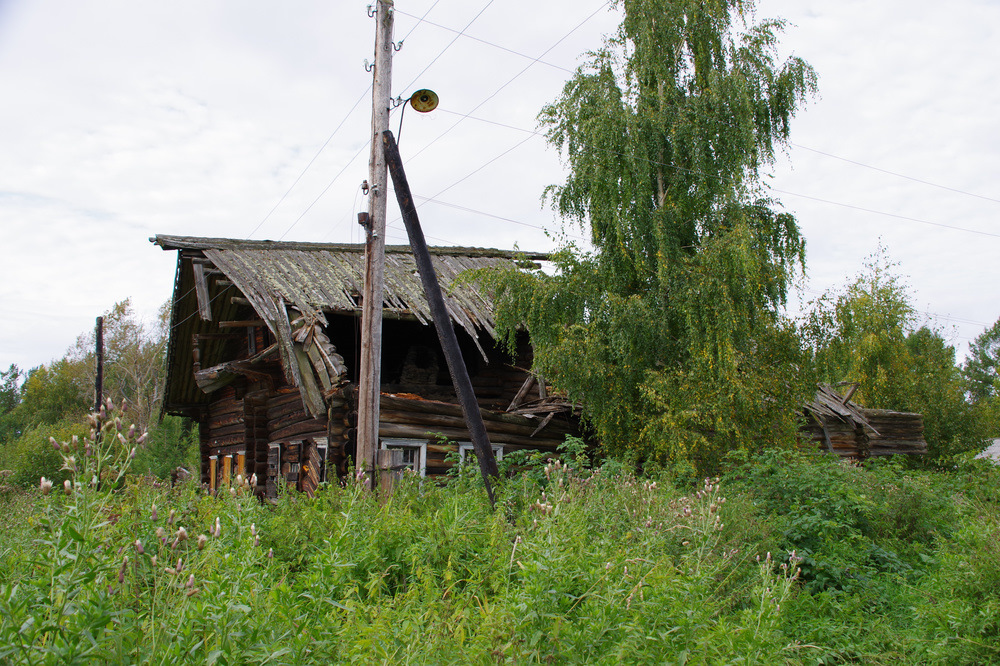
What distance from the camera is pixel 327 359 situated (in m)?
11.1

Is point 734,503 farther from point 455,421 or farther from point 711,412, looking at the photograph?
point 455,421

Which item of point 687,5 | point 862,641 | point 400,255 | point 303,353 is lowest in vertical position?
point 862,641

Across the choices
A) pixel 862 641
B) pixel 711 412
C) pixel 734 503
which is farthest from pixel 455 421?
pixel 862 641

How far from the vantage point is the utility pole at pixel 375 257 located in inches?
332

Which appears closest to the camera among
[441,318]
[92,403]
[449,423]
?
[441,318]

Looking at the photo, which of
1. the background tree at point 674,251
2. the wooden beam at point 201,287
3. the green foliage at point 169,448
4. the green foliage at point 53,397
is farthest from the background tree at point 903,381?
the green foliage at point 53,397

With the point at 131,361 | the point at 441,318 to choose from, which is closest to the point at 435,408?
the point at 441,318

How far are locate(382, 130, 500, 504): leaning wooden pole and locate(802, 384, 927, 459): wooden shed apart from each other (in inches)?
377

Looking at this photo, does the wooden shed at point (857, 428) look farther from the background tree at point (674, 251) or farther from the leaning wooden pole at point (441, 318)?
the leaning wooden pole at point (441, 318)

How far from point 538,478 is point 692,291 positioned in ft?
12.6

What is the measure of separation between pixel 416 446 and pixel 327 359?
2.55 meters

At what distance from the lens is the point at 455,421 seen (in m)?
13.1

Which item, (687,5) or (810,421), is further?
(810,421)

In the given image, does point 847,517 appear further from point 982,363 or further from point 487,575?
point 982,363
